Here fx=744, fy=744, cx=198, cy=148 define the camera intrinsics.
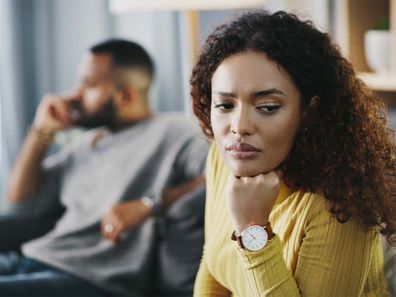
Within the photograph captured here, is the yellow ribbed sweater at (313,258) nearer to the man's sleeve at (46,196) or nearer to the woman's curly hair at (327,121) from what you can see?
the woman's curly hair at (327,121)

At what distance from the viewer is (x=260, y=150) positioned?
102 centimetres

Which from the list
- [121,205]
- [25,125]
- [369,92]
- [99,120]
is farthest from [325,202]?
[25,125]

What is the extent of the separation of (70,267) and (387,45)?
1.07 meters

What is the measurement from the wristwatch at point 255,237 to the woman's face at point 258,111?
8cm

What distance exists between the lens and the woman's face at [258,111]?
1002 millimetres

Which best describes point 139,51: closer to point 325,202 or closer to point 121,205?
point 121,205

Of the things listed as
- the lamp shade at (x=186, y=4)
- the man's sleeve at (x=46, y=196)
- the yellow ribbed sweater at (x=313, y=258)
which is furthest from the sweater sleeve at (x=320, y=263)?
the lamp shade at (x=186, y=4)

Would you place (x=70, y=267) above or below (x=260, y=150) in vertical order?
below

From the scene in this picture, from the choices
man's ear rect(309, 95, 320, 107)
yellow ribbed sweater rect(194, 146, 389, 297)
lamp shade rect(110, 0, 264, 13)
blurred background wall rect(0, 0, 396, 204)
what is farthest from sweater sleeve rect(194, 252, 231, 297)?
Answer: blurred background wall rect(0, 0, 396, 204)

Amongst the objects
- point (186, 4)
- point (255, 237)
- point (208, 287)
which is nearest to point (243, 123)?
point (255, 237)

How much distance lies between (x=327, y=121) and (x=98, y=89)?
1.29 m

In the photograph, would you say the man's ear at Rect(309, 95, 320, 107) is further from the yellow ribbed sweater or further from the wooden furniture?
the wooden furniture

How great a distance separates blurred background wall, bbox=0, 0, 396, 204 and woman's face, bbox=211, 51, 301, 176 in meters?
1.93

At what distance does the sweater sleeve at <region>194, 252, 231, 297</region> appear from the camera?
4.18 ft
